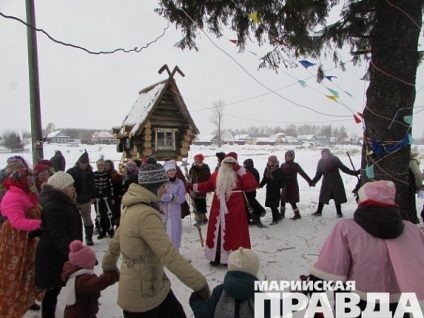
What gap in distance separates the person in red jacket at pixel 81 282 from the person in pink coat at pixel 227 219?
2.46 m

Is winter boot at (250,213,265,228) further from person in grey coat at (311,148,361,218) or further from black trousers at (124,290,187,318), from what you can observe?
black trousers at (124,290,187,318)

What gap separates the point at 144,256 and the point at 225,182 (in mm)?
2639

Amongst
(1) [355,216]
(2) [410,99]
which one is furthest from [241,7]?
(1) [355,216]

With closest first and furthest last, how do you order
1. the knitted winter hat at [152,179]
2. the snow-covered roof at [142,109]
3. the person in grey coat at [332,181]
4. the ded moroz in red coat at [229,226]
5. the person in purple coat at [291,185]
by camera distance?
the knitted winter hat at [152,179], the ded moroz in red coat at [229,226], the snow-covered roof at [142,109], the person in grey coat at [332,181], the person in purple coat at [291,185]

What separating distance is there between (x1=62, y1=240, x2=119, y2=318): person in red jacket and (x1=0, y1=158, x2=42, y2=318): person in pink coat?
0.82 metres

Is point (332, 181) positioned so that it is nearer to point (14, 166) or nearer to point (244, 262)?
point (244, 262)

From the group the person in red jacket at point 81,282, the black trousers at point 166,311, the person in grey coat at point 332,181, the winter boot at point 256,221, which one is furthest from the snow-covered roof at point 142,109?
the black trousers at point 166,311

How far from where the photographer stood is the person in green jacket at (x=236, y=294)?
72.2 inches

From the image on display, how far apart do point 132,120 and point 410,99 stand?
5939mm

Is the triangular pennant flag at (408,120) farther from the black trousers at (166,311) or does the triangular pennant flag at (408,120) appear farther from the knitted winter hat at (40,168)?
the knitted winter hat at (40,168)

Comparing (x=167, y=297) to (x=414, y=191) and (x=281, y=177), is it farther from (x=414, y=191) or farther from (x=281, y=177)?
(x=414, y=191)

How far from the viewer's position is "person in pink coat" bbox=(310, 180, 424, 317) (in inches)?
78.1

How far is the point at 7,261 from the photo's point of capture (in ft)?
9.75

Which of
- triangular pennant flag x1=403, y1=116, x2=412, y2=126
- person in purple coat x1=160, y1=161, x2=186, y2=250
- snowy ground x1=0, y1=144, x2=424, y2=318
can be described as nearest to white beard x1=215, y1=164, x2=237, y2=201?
person in purple coat x1=160, y1=161, x2=186, y2=250
